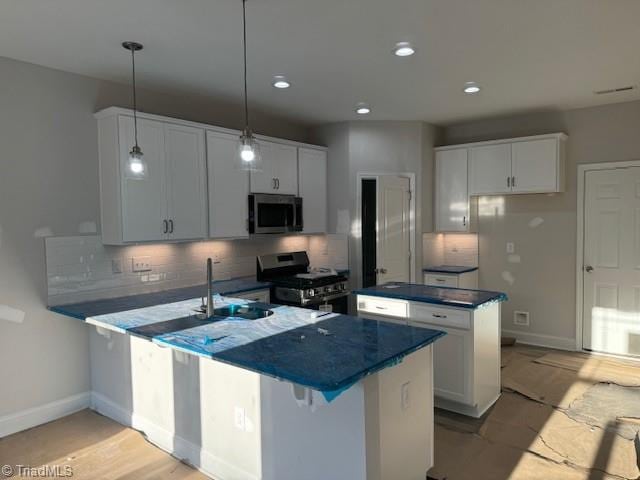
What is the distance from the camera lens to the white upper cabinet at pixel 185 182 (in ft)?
12.6

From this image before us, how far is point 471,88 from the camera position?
4090 mm

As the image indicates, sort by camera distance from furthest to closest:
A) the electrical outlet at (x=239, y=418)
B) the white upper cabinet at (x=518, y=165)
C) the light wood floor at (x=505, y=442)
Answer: the white upper cabinet at (x=518, y=165) → the light wood floor at (x=505, y=442) → the electrical outlet at (x=239, y=418)

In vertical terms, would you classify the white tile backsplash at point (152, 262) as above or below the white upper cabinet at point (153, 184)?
below

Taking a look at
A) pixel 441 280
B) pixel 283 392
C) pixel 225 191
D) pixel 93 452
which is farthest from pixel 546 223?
pixel 93 452

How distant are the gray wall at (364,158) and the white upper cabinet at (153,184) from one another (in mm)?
1837

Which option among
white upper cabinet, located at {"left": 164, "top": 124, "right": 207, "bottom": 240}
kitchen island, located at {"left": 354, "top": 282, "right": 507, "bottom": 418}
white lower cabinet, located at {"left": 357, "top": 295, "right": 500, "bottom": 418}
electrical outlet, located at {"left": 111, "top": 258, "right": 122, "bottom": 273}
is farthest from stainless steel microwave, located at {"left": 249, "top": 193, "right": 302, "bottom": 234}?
white lower cabinet, located at {"left": 357, "top": 295, "right": 500, "bottom": 418}

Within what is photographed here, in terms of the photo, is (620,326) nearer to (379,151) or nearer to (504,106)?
(504,106)

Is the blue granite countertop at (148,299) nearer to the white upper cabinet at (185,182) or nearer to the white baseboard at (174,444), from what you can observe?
the white upper cabinet at (185,182)

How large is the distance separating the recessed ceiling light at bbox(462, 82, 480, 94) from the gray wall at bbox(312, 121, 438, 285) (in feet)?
4.23

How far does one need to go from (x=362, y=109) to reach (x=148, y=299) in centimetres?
286

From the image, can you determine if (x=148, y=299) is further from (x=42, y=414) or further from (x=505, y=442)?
(x=505, y=442)

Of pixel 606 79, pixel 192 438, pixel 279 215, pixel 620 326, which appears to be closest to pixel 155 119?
pixel 279 215

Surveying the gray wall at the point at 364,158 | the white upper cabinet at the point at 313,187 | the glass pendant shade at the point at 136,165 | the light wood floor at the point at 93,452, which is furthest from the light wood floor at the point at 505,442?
the white upper cabinet at the point at 313,187

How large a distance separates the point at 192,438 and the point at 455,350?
1.89m
